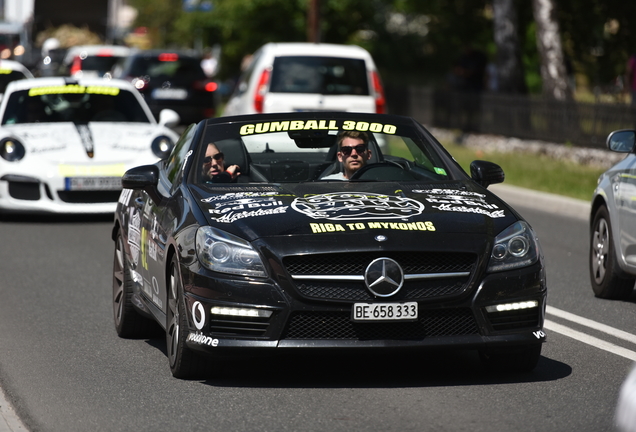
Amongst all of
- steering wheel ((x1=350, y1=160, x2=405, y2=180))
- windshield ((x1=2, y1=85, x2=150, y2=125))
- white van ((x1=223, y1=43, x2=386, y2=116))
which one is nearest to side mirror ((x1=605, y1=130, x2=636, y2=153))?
steering wheel ((x1=350, y1=160, x2=405, y2=180))

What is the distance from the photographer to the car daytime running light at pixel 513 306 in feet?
19.9

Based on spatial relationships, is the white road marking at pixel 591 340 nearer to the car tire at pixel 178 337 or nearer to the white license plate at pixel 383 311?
the white license plate at pixel 383 311

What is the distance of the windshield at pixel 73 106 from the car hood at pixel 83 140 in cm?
25

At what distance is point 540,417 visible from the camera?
567 cm

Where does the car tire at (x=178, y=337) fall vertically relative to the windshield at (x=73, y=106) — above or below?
above

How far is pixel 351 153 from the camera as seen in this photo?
7.39 m

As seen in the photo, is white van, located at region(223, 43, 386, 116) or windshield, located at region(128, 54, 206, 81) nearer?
white van, located at region(223, 43, 386, 116)

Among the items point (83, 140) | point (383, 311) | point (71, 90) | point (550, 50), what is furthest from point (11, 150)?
point (550, 50)

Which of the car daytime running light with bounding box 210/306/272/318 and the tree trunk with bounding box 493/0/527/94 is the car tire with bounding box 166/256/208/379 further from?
the tree trunk with bounding box 493/0/527/94

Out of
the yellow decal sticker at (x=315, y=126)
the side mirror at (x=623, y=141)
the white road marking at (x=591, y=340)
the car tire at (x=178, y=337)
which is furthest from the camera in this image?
the side mirror at (x=623, y=141)

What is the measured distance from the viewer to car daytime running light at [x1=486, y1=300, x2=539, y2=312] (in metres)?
6.05

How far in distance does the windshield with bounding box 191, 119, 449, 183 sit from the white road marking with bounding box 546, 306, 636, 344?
154 centimetres

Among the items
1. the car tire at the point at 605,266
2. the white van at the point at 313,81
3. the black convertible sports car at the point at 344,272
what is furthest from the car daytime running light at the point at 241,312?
the white van at the point at 313,81

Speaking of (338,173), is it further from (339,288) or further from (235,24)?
(235,24)
